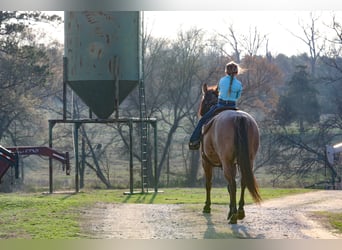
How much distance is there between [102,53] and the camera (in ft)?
51.1

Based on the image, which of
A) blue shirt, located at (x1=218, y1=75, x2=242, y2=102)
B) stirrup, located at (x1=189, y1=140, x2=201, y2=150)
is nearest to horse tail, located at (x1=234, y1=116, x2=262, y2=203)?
blue shirt, located at (x1=218, y1=75, x2=242, y2=102)

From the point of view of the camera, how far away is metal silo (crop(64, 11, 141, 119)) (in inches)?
607

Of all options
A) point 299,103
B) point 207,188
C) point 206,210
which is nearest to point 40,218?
point 206,210

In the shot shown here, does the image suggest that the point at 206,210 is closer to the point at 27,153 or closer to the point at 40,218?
the point at 40,218

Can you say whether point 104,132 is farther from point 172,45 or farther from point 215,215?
point 215,215

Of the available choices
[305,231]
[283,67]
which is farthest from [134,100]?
[305,231]

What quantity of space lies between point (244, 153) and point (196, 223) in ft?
3.63

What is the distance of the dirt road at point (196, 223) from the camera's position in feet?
28.9

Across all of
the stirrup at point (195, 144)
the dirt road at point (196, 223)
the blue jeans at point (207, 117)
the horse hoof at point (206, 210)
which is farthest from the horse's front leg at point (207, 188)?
the blue jeans at point (207, 117)

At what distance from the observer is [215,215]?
34.0ft

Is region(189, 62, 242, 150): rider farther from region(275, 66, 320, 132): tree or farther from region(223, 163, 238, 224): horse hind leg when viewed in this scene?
region(275, 66, 320, 132): tree

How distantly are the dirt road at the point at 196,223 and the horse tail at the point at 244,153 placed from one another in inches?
21.4

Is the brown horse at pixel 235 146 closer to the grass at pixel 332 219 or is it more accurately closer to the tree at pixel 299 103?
the grass at pixel 332 219

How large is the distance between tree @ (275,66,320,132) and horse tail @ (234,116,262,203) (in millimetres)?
17820
